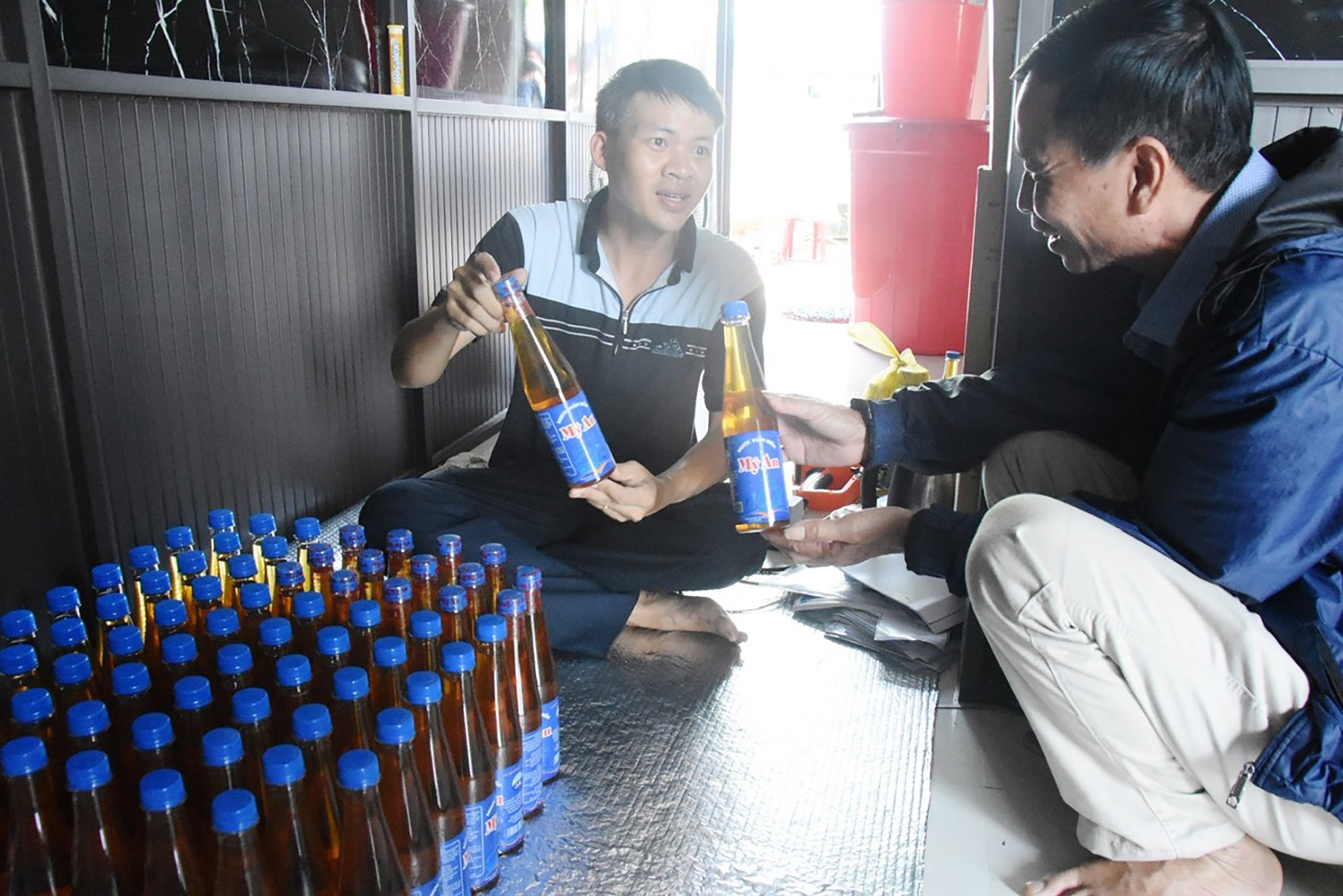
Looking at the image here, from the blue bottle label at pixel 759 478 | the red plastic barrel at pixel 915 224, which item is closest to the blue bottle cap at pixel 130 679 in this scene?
the blue bottle label at pixel 759 478

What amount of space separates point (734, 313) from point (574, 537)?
0.63 m

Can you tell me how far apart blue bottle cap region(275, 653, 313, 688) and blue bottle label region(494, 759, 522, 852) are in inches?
10.0

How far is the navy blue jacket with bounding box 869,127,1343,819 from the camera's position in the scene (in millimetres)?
968

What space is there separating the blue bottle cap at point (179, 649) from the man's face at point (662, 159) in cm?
104

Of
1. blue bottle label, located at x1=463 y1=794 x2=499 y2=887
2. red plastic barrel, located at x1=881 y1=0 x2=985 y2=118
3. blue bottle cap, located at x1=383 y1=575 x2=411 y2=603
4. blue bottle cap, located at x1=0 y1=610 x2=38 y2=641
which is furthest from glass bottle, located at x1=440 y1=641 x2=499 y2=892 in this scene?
red plastic barrel, located at x1=881 y1=0 x2=985 y2=118

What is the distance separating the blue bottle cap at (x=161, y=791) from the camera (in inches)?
31.6

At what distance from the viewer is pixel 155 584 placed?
1.12 meters

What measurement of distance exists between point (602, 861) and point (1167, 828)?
0.63 metres

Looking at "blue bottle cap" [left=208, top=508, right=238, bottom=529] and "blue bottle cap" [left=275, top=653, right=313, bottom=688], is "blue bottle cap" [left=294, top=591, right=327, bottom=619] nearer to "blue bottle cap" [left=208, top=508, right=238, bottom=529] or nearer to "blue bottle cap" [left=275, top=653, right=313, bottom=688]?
"blue bottle cap" [left=275, top=653, right=313, bottom=688]

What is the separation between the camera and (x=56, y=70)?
1.41 metres

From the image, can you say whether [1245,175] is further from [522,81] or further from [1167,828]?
[522,81]

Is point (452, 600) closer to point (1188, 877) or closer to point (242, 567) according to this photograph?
point (242, 567)

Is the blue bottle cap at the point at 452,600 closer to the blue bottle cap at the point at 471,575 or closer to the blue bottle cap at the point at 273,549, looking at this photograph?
the blue bottle cap at the point at 471,575

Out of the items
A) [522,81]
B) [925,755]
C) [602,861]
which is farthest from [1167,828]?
[522,81]
